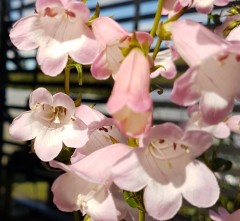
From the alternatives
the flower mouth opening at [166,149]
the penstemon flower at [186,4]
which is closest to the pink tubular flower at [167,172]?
the flower mouth opening at [166,149]

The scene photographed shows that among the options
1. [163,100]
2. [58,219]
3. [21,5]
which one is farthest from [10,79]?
[163,100]

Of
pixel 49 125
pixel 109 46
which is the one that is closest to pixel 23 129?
pixel 49 125

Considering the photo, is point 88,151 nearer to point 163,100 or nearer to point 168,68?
point 168,68

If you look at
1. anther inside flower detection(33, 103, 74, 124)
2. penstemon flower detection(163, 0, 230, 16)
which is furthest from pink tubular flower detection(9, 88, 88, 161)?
penstemon flower detection(163, 0, 230, 16)

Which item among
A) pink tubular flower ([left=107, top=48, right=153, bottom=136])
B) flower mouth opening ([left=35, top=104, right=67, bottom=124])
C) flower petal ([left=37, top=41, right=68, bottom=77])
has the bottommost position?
flower mouth opening ([left=35, top=104, right=67, bottom=124])

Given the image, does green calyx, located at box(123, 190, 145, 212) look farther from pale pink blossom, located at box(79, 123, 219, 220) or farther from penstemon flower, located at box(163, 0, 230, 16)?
penstemon flower, located at box(163, 0, 230, 16)

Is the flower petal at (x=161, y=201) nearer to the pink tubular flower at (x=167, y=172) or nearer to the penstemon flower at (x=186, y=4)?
the pink tubular flower at (x=167, y=172)
